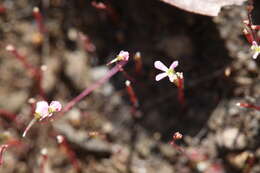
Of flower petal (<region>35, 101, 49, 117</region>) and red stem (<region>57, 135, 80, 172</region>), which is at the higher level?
flower petal (<region>35, 101, 49, 117</region>)

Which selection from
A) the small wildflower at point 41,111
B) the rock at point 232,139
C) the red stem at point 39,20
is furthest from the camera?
the red stem at point 39,20

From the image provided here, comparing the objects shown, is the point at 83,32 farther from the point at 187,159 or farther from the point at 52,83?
the point at 187,159

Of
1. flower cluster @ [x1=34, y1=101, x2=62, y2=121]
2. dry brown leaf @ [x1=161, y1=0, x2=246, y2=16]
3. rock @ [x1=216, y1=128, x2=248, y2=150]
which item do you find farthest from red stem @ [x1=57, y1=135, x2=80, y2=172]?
dry brown leaf @ [x1=161, y1=0, x2=246, y2=16]

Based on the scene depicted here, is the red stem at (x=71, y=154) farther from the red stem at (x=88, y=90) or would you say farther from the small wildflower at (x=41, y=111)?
the small wildflower at (x=41, y=111)

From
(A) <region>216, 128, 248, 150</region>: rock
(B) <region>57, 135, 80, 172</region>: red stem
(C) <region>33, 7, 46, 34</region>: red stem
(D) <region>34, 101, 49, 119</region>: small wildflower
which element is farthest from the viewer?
(C) <region>33, 7, 46, 34</region>: red stem

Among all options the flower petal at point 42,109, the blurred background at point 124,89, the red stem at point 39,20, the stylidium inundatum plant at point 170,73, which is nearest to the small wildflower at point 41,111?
the flower petal at point 42,109

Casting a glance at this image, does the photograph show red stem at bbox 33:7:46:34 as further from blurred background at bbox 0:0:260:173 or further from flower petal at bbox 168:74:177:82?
flower petal at bbox 168:74:177:82

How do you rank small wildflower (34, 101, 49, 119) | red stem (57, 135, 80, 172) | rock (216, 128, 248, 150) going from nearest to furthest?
small wildflower (34, 101, 49, 119) → rock (216, 128, 248, 150) → red stem (57, 135, 80, 172)

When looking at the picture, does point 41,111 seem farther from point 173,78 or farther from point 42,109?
point 173,78

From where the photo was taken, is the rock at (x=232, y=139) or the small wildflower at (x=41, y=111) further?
the rock at (x=232, y=139)

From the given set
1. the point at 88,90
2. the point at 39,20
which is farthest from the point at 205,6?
the point at 39,20
